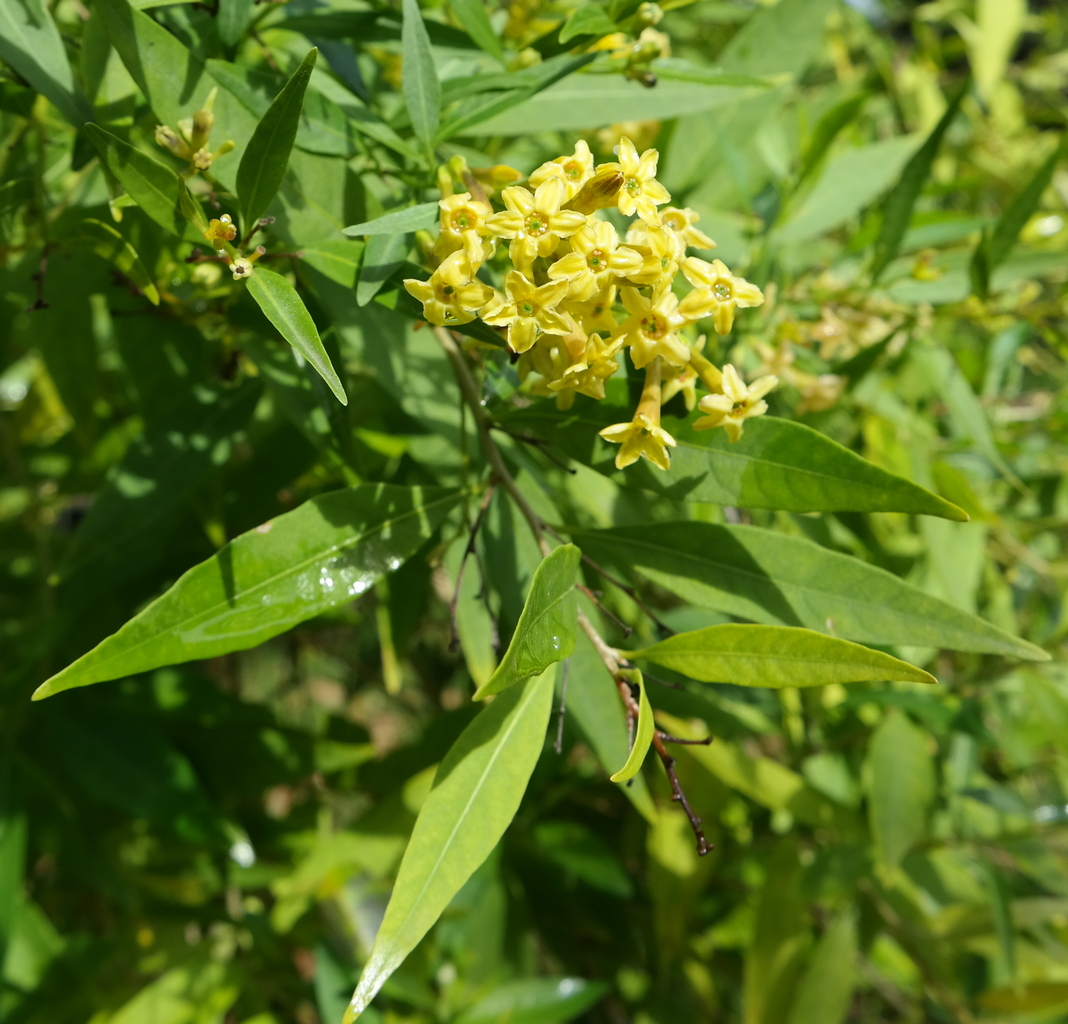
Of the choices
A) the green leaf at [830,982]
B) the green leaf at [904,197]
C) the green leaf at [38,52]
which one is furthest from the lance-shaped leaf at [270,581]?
the green leaf at [830,982]

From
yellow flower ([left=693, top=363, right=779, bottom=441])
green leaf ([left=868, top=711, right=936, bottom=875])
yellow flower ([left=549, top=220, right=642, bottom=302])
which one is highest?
yellow flower ([left=549, top=220, right=642, bottom=302])

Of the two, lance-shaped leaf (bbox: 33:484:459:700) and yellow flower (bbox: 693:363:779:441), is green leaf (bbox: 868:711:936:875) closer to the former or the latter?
yellow flower (bbox: 693:363:779:441)

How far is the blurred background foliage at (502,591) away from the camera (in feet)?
4.05

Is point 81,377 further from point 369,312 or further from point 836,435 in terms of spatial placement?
point 836,435

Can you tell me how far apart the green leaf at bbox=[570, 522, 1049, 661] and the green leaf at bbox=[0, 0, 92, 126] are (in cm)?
83

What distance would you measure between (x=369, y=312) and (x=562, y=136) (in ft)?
2.59

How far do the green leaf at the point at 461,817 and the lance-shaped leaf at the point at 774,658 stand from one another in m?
0.16

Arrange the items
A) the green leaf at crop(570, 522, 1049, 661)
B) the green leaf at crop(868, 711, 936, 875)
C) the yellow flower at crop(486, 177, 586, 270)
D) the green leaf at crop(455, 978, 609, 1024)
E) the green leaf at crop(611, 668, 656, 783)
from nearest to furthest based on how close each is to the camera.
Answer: the green leaf at crop(611, 668, 656, 783) < the yellow flower at crop(486, 177, 586, 270) < the green leaf at crop(570, 522, 1049, 661) < the green leaf at crop(868, 711, 936, 875) < the green leaf at crop(455, 978, 609, 1024)

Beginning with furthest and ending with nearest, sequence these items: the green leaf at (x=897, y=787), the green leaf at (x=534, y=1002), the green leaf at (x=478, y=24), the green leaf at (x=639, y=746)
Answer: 1. the green leaf at (x=534, y=1002)
2. the green leaf at (x=897, y=787)
3. the green leaf at (x=478, y=24)
4. the green leaf at (x=639, y=746)

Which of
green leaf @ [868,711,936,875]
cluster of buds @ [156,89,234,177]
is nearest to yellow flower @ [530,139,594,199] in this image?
cluster of buds @ [156,89,234,177]

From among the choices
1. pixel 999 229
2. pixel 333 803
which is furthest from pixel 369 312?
pixel 333 803

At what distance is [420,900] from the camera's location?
2.79 feet

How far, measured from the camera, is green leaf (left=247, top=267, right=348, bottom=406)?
31.7 inches

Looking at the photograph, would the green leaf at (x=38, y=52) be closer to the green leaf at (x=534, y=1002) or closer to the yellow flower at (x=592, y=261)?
the yellow flower at (x=592, y=261)
